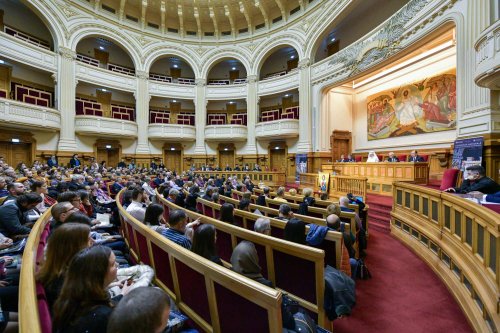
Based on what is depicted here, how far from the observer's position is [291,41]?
1236cm

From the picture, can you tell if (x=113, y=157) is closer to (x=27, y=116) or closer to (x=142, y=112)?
(x=142, y=112)

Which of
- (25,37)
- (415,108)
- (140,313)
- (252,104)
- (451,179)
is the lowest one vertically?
(140,313)

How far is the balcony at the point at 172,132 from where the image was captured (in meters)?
13.4

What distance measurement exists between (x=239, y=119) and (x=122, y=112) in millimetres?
6848

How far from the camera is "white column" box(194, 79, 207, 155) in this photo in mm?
14289

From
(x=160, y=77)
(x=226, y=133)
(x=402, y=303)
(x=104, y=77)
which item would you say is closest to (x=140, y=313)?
(x=402, y=303)

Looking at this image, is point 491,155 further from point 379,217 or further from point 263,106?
point 263,106

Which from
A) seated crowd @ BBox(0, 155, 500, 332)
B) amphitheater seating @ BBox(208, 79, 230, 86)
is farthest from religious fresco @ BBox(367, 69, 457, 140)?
amphitheater seating @ BBox(208, 79, 230, 86)

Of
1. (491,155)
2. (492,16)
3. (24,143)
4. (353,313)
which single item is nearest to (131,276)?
(353,313)

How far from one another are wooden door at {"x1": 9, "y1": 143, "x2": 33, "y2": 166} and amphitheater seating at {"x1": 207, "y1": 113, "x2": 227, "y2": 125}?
8.96 metres

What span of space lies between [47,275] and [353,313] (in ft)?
7.42

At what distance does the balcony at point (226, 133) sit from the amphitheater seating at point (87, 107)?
5776 mm

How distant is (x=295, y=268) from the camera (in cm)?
186

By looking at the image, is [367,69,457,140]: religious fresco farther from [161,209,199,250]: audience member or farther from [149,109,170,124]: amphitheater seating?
[149,109,170,124]: amphitheater seating
